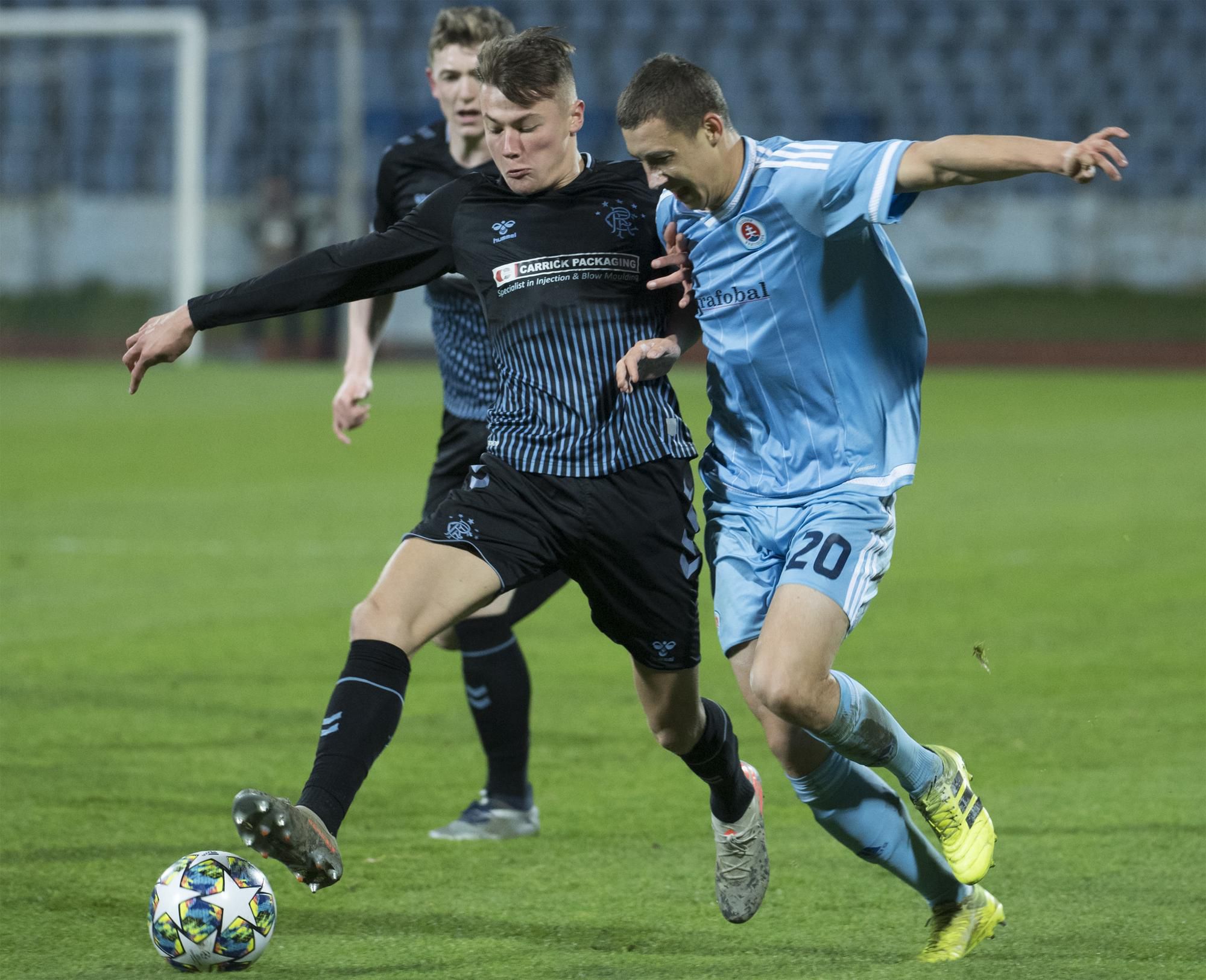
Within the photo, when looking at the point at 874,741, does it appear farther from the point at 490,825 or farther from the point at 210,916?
the point at 490,825

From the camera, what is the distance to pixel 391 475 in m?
13.4

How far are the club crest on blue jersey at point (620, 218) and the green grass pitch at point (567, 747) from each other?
148cm

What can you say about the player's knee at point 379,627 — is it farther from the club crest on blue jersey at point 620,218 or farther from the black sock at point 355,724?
the club crest on blue jersey at point 620,218

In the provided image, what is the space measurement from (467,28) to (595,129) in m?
23.9

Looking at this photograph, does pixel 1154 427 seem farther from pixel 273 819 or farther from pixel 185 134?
pixel 273 819

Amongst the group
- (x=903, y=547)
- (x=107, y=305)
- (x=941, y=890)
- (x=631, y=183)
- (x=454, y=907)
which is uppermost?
(x=631, y=183)

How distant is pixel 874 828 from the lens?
3723 millimetres

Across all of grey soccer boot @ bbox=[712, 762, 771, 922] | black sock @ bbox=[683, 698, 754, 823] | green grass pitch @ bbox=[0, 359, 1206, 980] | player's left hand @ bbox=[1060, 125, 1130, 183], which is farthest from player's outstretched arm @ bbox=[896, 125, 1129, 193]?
green grass pitch @ bbox=[0, 359, 1206, 980]

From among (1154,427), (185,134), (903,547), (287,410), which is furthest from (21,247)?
(903,547)

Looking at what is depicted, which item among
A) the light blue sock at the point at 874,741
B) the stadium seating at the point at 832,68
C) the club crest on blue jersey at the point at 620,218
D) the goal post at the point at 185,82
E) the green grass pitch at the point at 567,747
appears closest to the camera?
the light blue sock at the point at 874,741

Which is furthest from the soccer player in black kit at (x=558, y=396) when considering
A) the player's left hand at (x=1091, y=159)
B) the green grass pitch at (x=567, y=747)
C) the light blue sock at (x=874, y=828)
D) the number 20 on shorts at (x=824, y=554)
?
the player's left hand at (x=1091, y=159)

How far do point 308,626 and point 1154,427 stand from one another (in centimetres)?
1099

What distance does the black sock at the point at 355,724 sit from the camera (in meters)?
3.32

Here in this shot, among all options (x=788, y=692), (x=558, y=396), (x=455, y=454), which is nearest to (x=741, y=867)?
(x=788, y=692)
